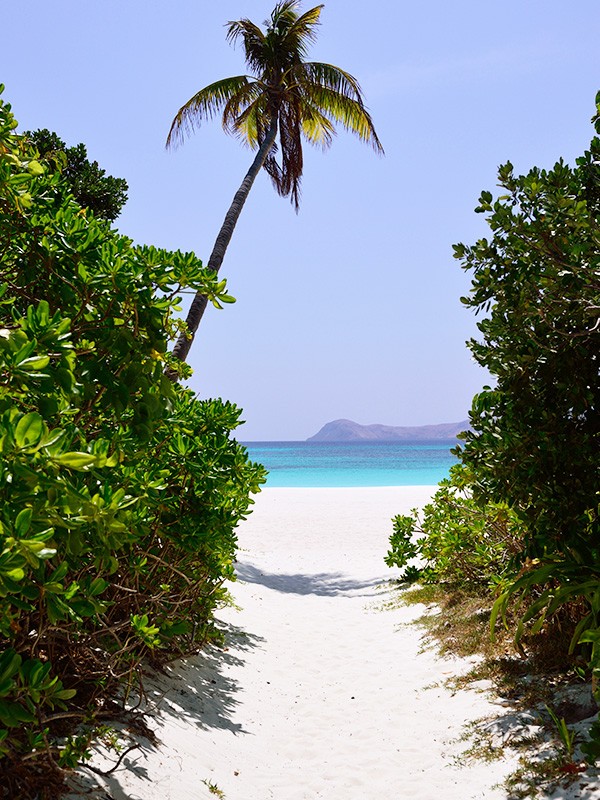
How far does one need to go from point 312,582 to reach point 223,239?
7.07 m

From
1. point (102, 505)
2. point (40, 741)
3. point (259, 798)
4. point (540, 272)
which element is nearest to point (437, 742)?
point (259, 798)

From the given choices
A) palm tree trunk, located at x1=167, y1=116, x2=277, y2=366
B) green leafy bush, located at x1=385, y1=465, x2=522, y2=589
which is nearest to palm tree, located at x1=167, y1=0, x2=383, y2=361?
palm tree trunk, located at x1=167, y1=116, x2=277, y2=366

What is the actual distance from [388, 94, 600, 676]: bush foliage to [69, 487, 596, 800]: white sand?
1.54 m

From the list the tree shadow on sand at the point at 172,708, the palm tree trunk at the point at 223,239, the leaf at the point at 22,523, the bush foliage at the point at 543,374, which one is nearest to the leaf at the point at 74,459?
Result: the leaf at the point at 22,523

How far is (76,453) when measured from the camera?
1699 mm

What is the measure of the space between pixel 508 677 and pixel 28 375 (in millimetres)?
5280

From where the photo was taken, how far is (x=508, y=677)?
18.2 ft

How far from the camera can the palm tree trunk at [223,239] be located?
9.85 m

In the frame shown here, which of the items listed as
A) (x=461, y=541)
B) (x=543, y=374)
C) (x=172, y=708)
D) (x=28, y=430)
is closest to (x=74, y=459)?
(x=28, y=430)

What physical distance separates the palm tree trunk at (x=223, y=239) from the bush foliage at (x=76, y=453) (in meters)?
4.83

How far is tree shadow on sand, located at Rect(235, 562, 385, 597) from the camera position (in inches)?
457

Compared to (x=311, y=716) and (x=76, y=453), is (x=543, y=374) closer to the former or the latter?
(x=76, y=453)

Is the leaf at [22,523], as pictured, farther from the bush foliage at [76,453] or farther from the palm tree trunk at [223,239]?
the palm tree trunk at [223,239]

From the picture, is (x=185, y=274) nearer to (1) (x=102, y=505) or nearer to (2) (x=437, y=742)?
(1) (x=102, y=505)
